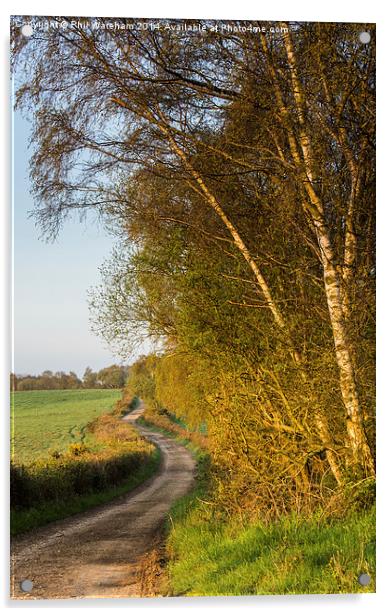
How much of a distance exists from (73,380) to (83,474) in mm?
953

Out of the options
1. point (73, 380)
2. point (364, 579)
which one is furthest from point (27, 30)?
point (364, 579)

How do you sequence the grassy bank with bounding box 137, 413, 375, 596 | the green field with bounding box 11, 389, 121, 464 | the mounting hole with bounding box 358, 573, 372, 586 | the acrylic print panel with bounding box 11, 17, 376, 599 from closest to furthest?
the grassy bank with bounding box 137, 413, 375, 596 → the mounting hole with bounding box 358, 573, 372, 586 → the green field with bounding box 11, 389, 121, 464 → the acrylic print panel with bounding box 11, 17, 376, 599

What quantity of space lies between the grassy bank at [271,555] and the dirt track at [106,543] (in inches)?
10.4

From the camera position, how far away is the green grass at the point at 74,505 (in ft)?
22.1

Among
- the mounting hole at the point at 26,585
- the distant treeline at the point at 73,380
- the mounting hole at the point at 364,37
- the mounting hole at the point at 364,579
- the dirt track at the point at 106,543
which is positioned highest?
the mounting hole at the point at 364,37

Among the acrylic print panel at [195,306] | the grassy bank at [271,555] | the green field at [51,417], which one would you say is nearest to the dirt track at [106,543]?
the acrylic print panel at [195,306]

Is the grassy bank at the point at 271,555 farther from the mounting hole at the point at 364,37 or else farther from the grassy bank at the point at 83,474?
the mounting hole at the point at 364,37

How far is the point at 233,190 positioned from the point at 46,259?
1.78 metres

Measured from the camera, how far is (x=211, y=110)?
7250mm

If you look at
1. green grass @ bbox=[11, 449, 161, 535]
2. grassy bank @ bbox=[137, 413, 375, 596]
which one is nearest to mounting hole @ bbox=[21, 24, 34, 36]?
green grass @ bbox=[11, 449, 161, 535]

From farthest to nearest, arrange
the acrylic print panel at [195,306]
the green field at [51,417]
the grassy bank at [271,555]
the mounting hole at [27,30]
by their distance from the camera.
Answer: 1. the mounting hole at [27,30]
2. the acrylic print panel at [195,306]
3. the green field at [51,417]
4. the grassy bank at [271,555]

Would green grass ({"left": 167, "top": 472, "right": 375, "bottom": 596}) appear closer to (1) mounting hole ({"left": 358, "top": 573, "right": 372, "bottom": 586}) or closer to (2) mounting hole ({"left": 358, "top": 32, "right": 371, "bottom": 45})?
(1) mounting hole ({"left": 358, "top": 573, "right": 372, "bottom": 586})

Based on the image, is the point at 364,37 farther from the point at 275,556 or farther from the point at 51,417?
the point at 275,556

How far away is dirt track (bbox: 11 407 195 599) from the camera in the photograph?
662 centimetres
